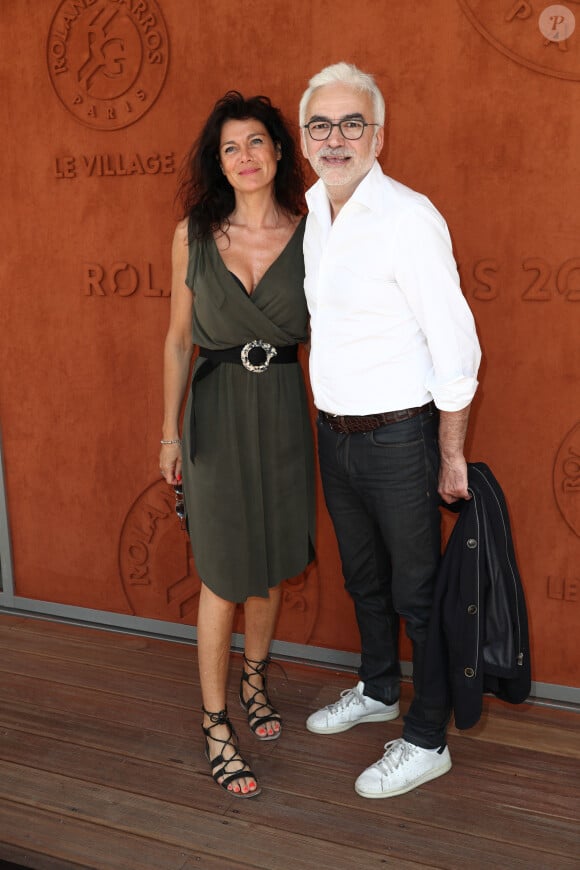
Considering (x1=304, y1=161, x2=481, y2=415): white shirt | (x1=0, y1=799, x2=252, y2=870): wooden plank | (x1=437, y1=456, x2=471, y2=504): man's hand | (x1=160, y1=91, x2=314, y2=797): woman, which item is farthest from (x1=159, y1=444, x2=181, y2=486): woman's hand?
(x1=0, y1=799, x2=252, y2=870): wooden plank

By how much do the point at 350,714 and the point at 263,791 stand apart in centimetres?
40

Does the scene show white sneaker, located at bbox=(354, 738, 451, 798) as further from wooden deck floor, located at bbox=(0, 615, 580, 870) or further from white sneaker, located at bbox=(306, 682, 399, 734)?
white sneaker, located at bbox=(306, 682, 399, 734)

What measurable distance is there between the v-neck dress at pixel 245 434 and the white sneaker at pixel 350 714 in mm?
482

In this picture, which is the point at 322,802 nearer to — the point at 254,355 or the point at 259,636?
the point at 259,636

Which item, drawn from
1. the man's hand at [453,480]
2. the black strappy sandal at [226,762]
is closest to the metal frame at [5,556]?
the black strappy sandal at [226,762]

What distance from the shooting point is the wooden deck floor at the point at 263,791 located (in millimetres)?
2059

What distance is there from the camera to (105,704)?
107 inches

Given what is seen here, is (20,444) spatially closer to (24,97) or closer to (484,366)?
(24,97)

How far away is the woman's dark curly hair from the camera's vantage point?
2246 millimetres

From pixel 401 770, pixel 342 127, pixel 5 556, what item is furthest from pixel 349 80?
pixel 5 556

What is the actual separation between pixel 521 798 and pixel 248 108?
6.47 ft

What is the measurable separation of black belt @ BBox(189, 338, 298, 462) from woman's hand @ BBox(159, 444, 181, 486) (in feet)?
0.49

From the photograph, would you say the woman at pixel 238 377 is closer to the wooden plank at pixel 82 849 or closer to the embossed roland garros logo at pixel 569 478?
the wooden plank at pixel 82 849

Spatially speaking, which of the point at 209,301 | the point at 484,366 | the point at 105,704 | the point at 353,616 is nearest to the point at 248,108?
the point at 209,301
